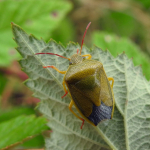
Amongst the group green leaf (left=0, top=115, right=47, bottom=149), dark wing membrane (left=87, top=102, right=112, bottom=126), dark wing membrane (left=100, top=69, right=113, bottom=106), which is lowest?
green leaf (left=0, top=115, right=47, bottom=149)

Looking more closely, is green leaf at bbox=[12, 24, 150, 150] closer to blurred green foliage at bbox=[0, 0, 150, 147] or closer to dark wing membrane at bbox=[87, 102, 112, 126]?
dark wing membrane at bbox=[87, 102, 112, 126]

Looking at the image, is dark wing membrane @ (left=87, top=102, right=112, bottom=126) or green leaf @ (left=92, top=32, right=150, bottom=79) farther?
green leaf @ (left=92, top=32, right=150, bottom=79)

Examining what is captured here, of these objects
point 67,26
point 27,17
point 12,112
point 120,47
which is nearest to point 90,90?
point 120,47

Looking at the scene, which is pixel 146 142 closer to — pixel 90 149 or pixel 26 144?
pixel 90 149

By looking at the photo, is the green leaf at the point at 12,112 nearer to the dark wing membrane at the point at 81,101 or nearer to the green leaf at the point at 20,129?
the green leaf at the point at 20,129

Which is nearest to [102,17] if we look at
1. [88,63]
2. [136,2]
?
[136,2]

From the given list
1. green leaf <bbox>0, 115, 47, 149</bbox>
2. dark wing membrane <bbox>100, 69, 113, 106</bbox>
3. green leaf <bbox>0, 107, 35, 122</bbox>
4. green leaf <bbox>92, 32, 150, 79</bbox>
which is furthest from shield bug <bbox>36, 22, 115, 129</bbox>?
green leaf <bbox>0, 107, 35, 122</bbox>
